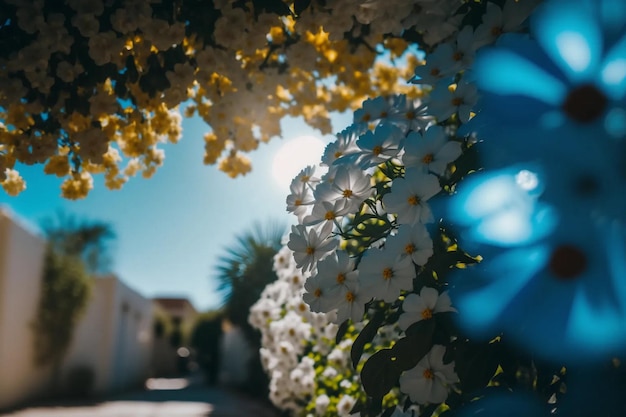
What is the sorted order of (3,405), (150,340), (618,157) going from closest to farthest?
(618,157), (3,405), (150,340)

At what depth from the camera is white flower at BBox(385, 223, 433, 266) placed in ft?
3.57

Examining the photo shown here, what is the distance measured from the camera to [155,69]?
2.13 meters

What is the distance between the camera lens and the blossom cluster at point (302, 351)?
2258mm

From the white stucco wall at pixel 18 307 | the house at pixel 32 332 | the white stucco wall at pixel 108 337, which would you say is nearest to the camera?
the white stucco wall at pixel 18 307

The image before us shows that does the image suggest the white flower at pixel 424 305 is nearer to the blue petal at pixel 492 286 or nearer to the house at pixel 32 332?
the blue petal at pixel 492 286

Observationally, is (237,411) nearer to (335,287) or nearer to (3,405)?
(3,405)

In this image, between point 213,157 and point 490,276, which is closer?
Answer: point 490,276

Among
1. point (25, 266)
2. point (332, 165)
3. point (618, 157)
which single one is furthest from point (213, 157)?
point (25, 266)

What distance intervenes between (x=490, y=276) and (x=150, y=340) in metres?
26.6

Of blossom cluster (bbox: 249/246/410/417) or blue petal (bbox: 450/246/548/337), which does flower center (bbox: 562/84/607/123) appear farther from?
blossom cluster (bbox: 249/246/410/417)

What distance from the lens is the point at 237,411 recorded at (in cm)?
1051

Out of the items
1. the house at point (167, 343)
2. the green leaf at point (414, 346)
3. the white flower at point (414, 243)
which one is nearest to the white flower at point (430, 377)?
the green leaf at point (414, 346)

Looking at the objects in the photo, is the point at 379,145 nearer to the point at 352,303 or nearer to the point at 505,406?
the point at 352,303

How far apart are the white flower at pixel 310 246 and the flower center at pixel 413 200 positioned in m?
0.20
